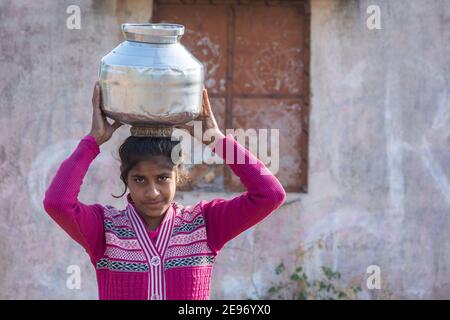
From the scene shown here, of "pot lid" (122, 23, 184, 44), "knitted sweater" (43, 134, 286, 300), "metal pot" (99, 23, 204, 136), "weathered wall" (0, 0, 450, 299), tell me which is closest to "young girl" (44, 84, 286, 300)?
"knitted sweater" (43, 134, 286, 300)

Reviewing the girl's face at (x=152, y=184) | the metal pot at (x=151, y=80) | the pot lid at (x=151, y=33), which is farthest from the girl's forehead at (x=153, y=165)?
the pot lid at (x=151, y=33)

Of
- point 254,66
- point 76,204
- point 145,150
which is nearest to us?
point 76,204

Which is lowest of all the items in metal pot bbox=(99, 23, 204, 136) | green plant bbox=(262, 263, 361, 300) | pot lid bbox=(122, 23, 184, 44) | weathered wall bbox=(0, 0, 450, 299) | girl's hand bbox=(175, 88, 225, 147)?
green plant bbox=(262, 263, 361, 300)

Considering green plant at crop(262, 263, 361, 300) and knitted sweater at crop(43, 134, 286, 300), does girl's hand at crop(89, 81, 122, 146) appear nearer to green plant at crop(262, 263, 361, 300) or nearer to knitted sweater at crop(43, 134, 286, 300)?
knitted sweater at crop(43, 134, 286, 300)

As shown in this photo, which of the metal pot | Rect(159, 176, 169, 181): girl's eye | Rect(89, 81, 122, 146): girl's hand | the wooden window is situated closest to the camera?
the metal pot

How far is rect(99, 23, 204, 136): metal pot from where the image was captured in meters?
3.34

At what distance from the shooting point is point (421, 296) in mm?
6895

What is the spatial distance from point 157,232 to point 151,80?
0.55 meters

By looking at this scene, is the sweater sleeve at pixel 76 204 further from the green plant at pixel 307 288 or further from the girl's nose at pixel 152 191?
the green plant at pixel 307 288

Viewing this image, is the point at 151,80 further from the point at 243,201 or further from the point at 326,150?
the point at 326,150

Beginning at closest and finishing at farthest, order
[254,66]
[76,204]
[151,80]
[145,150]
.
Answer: [151,80] → [76,204] → [145,150] → [254,66]

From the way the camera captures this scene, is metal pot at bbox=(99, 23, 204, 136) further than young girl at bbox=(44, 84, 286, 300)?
No

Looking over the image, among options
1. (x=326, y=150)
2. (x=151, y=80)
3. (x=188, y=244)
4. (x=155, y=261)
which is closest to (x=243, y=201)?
(x=188, y=244)

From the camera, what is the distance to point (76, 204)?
3.44 metres
